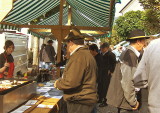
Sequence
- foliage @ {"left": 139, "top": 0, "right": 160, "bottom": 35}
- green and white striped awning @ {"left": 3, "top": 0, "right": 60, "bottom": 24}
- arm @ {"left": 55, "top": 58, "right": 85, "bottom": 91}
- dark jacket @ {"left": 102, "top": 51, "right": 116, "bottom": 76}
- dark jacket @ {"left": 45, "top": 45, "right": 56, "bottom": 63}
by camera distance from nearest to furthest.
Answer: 1. arm @ {"left": 55, "top": 58, "right": 85, "bottom": 91}
2. green and white striped awning @ {"left": 3, "top": 0, "right": 60, "bottom": 24}
3. dark jacket @ {"left": 102, "top": 51, "right": 116, "bottom": 76}
4. dark jacket @ {"left": 45, "top": 45, "right": 56, "bottom": 63}
5. foliage @ {"left": 139, "top": 0, "right": 160, "bottom": 35}

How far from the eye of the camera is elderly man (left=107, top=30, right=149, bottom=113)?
3.07 meters

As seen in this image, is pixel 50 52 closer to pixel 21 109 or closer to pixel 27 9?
pixel 27 9

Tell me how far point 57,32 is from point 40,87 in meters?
2.47

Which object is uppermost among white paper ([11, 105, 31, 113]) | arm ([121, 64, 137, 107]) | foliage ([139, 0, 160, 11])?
foliage ([139, 0, 160, 11])

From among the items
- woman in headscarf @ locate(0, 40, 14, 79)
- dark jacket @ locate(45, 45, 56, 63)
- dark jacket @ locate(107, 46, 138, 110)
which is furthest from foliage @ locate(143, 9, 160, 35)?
dark jacket @ locate(107, 46, 138, 110)

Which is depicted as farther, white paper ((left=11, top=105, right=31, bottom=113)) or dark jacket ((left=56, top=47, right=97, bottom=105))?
white paper ((left=11, top=105, right=31, bottom=113))

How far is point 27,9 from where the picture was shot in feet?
24.0

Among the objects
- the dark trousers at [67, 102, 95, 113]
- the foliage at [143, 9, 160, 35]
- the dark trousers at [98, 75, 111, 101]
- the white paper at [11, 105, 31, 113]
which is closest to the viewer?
the dark trousers at [67, 102, 95, 113]

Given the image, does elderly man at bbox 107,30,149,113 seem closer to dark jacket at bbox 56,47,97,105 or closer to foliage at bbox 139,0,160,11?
dark jacket at bbox 56,47,97,105

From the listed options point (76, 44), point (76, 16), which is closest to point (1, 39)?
point (76, 16)

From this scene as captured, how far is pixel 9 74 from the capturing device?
4840mm

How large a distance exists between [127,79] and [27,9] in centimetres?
514

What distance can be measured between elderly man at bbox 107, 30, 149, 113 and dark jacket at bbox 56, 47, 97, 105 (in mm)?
351

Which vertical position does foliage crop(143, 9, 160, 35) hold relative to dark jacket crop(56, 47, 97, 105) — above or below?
above
